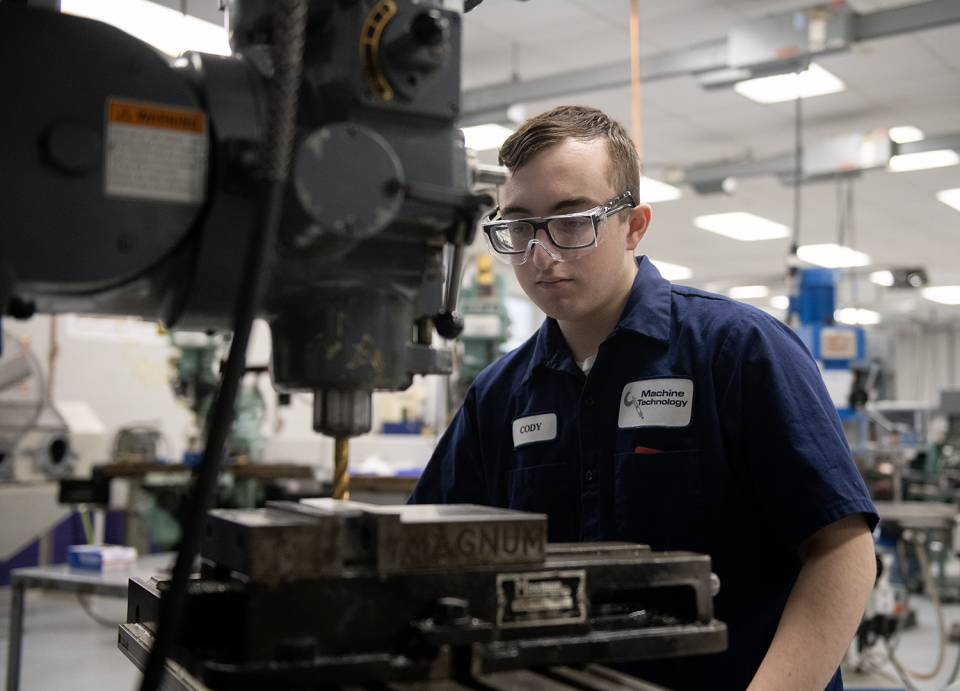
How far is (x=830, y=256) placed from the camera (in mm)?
9727

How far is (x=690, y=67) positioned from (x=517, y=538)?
4198mm

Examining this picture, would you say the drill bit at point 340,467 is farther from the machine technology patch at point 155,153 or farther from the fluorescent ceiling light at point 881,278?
the fluorescent ceiling light at point 881,278

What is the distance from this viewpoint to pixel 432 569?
692 millimetres

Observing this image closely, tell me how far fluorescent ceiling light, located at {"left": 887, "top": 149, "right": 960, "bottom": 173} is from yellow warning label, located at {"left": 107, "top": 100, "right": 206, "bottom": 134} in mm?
6052

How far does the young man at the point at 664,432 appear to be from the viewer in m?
1.06

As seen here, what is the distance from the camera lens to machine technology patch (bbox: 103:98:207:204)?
671mm

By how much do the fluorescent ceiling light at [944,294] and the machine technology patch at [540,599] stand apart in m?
12.4

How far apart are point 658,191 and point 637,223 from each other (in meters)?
6.23

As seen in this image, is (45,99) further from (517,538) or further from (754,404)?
(754,404)

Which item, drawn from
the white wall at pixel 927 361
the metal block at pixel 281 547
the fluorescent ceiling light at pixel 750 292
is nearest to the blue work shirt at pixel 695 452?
the metal block at pixel 281 547

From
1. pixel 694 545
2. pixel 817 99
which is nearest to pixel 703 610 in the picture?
pixel 694 545

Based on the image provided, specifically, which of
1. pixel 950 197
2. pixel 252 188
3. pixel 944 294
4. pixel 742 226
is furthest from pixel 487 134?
pixel 944 294

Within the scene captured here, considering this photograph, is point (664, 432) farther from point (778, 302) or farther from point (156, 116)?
point (778, 302)

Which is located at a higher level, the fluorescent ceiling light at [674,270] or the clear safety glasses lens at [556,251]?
the fluorescent ceiling light at [674,270]
